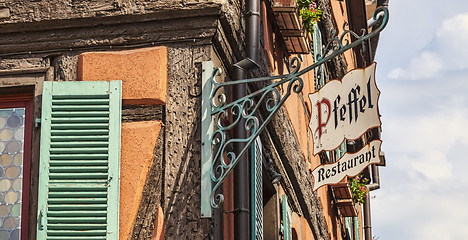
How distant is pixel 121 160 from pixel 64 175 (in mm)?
379

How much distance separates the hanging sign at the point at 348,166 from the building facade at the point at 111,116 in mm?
639

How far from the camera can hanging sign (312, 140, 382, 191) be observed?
23.1 ft

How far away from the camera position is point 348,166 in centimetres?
732

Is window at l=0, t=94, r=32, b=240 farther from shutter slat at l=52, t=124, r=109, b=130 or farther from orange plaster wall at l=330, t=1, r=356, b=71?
orange plaster wall at l=330, t=1, r=356, b=71

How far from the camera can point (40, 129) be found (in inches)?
248

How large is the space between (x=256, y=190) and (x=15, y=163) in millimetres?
1812

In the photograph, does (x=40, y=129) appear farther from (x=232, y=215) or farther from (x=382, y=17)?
(x=382, y=17)

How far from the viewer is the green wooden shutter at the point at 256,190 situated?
23.0ft

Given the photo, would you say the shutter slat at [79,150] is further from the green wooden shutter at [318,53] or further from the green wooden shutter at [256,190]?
the green wooden shutter at [318,53]

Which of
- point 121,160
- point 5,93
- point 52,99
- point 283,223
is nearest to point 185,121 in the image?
point 121,160

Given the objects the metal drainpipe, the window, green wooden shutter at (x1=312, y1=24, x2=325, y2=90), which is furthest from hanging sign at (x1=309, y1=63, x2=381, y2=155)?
the metal drainpipe

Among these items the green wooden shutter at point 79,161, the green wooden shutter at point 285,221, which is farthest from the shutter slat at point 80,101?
the green wooden shutter at point 285,221

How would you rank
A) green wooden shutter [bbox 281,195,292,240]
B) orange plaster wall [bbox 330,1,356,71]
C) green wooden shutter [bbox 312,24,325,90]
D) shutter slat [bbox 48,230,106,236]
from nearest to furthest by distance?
shutter slat [bbox 48,230,106,236], green wooden shutter [bbox 281,195,292,240], green wooden shutter [bbox 312,24,325,90], orange plaster wall [bbox 330,1,356,71]

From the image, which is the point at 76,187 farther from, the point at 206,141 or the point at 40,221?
the point at 206,141
